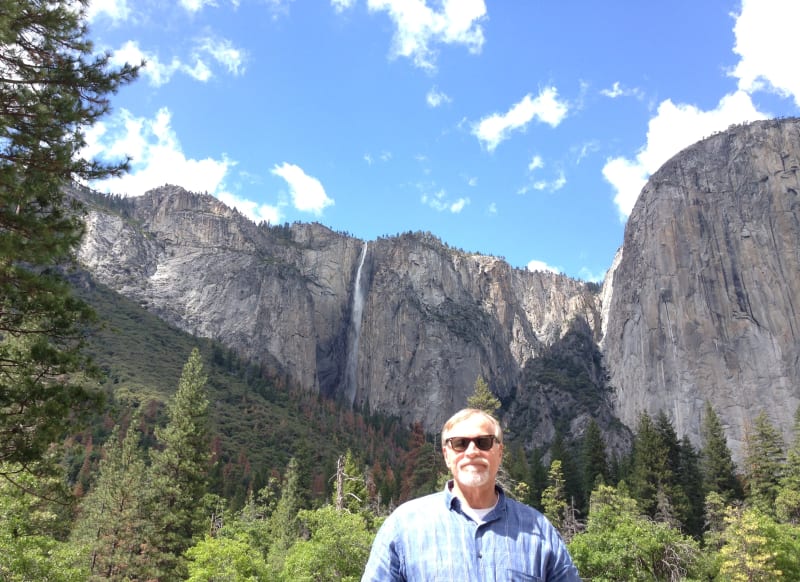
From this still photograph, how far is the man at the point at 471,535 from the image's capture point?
10.3ft

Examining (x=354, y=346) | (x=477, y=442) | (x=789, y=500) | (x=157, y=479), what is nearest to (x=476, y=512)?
(x=477, y=442)

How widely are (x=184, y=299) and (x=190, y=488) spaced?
130 metres

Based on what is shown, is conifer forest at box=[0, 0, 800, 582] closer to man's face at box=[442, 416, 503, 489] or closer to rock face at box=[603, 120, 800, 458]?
man's face at box=[442, 416, 503, 489]

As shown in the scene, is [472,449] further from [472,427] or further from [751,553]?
[751,553]

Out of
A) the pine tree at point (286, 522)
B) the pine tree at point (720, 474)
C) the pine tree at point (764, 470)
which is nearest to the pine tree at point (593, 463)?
the pine tree at point (720, 474)

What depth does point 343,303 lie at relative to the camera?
541 feet

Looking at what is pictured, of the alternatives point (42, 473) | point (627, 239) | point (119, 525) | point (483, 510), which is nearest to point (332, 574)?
point (42, 473)

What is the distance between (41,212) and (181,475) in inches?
956

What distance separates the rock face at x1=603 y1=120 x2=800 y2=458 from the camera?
87.1m

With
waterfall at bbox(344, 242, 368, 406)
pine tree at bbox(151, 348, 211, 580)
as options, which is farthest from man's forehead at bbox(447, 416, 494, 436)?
waterfall at bbox(344, 242, 368, 406)

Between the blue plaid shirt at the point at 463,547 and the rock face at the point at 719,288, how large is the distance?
311 feet

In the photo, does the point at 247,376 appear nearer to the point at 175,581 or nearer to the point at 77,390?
the point at 175,581

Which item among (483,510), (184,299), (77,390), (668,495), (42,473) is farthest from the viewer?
(184,299)

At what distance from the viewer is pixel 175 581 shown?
2817cm
